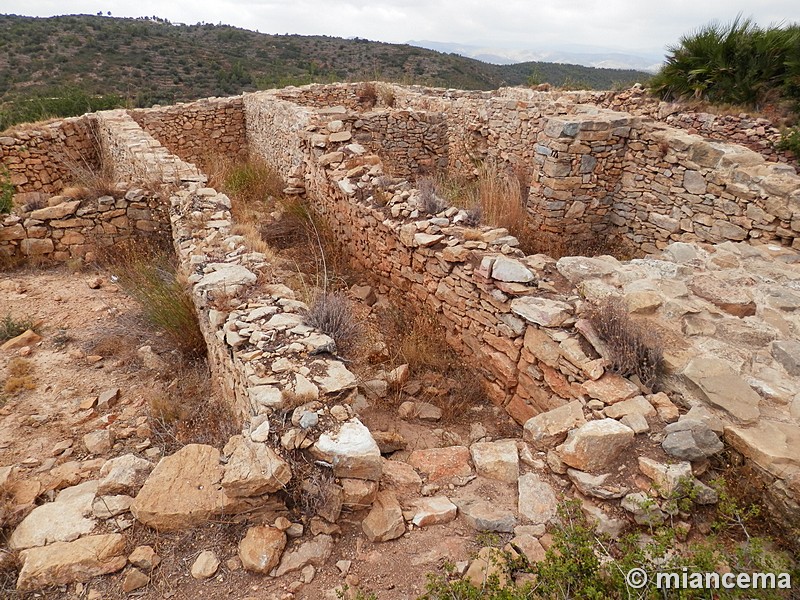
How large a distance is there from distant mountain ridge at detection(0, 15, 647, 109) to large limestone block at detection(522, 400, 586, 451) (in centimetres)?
1564

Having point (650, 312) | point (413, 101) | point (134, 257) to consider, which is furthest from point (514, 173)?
point (134, 257)

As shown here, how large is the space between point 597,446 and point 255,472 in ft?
5.57

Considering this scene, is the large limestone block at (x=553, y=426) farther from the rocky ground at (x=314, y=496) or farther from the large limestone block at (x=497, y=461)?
the large limestone block at (x=497, y=461)

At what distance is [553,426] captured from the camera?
9.23 feet

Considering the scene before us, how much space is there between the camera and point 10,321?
4309 millimetres

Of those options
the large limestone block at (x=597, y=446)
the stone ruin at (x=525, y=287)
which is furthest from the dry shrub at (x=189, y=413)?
the large limestone block at (x=597, y=446)

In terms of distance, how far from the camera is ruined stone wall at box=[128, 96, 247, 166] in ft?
31.7

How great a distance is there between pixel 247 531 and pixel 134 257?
4.46 meters

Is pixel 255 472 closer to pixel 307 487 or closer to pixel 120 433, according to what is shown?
pixel 307 487

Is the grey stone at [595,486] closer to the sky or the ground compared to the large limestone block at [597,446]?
closer to the ground

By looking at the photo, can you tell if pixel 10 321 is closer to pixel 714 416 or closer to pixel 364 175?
pixel 364 175

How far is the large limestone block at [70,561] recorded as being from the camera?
2.05 metres

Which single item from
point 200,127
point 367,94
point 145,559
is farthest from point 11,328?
point 367,94

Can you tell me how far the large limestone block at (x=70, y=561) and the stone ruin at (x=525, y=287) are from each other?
0.17 meters
